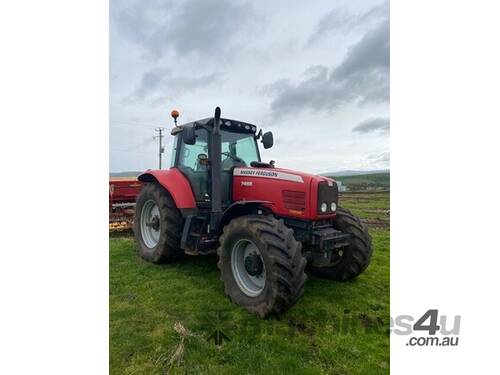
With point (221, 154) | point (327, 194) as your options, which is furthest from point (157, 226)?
point (327, 194)

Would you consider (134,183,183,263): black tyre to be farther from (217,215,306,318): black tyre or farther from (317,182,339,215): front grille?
(317,182,339,215): front grille

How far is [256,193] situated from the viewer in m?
3.73

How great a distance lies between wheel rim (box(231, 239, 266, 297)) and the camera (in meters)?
3.11

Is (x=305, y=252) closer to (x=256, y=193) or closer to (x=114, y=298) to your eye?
(x=256, y=193)

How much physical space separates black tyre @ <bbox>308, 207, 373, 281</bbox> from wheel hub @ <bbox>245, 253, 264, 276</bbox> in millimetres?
1200

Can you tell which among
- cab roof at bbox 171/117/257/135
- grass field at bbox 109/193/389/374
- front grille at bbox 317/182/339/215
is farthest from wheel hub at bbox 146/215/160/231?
front grille at bbox 317/182/339/215

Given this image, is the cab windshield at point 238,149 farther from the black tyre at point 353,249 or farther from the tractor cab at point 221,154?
the black tyre at point 353,249

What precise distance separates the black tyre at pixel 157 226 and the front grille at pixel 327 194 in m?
2.06

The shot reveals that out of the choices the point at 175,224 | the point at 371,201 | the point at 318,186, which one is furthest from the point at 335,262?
the point at 371,201

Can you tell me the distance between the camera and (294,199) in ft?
11.1

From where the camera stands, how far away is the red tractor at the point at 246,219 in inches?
114

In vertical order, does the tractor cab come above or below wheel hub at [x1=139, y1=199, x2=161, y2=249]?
above

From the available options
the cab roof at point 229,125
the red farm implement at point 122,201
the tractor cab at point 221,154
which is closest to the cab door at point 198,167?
the tractor cab at point 221,154

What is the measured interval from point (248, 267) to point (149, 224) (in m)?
2.32
